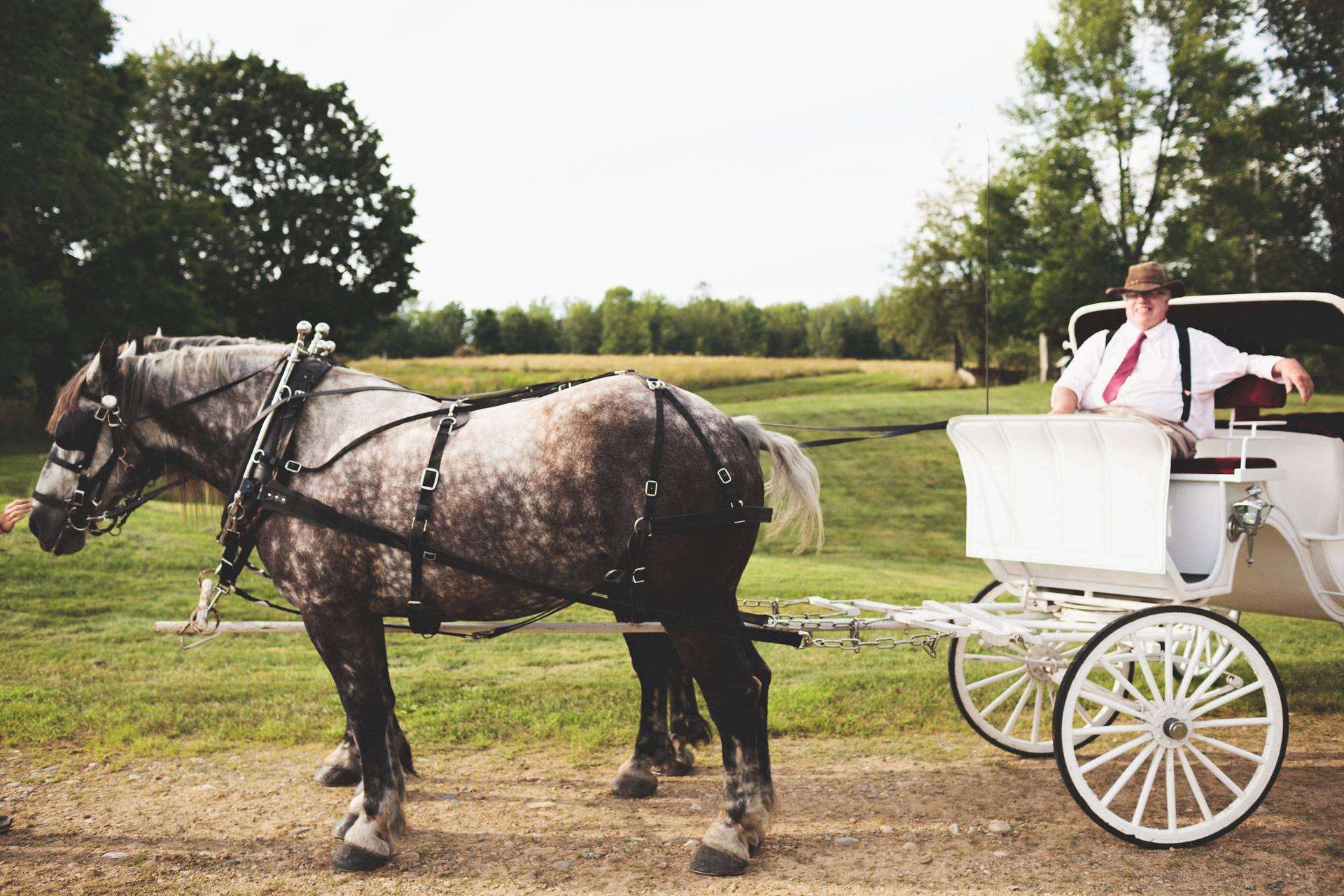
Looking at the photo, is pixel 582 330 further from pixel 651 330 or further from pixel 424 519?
pixel 424 519

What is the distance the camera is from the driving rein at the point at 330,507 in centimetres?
431

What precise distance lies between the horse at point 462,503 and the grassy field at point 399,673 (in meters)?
0.80

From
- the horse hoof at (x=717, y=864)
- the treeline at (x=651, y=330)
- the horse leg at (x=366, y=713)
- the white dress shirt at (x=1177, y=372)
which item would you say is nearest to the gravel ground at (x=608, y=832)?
the horse hoof at (x=717, y=864)

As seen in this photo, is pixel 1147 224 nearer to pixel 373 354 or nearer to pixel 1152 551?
pixel 1152 551

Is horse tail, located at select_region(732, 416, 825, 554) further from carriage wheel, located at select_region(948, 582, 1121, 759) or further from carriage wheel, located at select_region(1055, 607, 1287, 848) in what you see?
carriage wheel, located at select_region(1055, 607, 1287, 848)

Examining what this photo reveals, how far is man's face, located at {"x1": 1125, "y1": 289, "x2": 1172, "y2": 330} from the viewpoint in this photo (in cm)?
515

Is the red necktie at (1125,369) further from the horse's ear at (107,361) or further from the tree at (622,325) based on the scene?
the tree at (622,325)

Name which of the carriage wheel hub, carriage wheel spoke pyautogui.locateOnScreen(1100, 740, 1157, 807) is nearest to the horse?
the carriage wheel hub

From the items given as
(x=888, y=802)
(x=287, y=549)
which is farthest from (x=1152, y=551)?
(x=287, y=549)

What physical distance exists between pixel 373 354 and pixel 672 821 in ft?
189

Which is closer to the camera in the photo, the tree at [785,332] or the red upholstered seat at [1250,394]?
the red upholstered seat at [1250,394]

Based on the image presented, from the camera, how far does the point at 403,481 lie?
441 cm

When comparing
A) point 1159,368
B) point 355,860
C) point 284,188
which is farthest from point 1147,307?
point 284,188

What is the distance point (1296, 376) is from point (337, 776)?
210 inches
